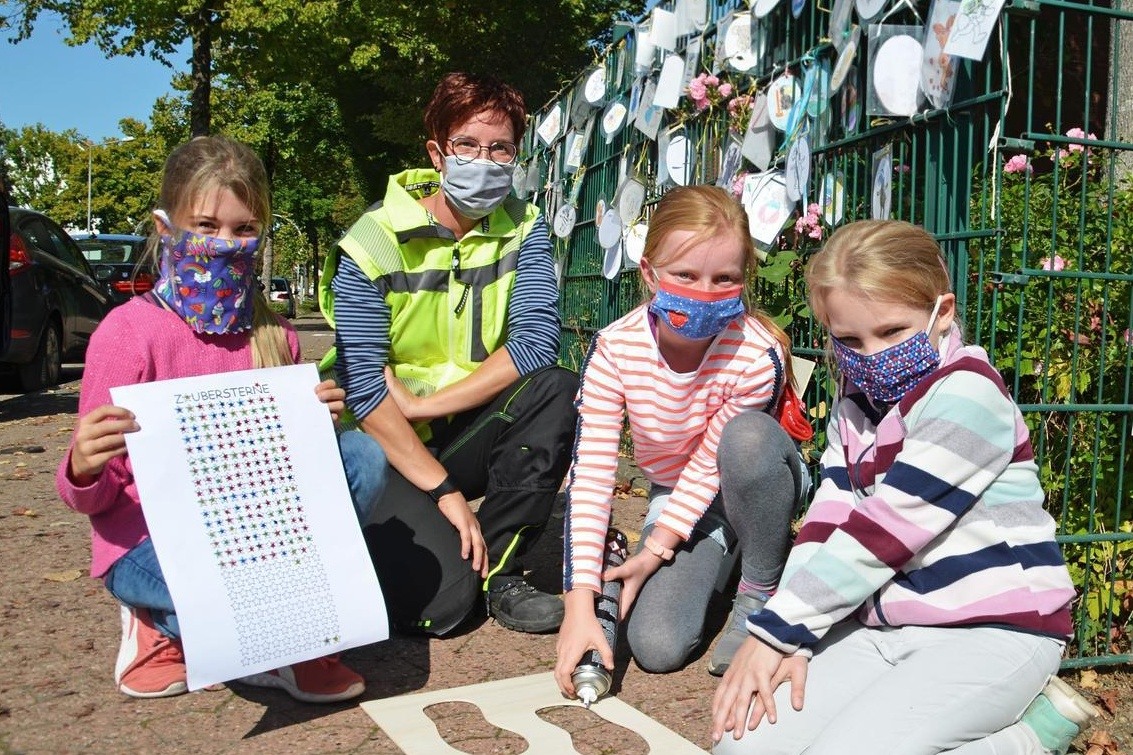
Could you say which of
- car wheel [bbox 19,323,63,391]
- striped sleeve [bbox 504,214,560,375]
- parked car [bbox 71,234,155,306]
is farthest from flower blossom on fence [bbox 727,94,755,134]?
parked car [bbox 71,234,155,306]

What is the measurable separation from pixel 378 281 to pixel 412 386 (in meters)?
0.35

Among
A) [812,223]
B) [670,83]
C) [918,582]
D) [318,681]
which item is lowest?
[318,681]

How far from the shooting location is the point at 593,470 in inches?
108

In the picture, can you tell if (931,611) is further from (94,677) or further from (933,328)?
(94,677)

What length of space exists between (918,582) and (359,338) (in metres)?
1.79

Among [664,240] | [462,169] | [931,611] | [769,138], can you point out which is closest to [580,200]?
[769,138]

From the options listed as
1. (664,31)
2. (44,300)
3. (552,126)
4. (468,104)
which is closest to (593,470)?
(468,104)

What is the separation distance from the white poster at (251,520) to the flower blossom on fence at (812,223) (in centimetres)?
187

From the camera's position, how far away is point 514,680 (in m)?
2.72

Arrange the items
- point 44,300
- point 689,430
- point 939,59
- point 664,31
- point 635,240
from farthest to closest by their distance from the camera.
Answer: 1. point 44,300
2. point 635,240
3. point 664,31
4. point 689,430
5. point 939,59

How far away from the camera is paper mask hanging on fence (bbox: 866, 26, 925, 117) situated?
297 centimetres

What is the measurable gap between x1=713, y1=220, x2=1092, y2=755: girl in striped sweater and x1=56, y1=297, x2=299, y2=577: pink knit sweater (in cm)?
141

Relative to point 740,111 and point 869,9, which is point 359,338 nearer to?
point 869,9

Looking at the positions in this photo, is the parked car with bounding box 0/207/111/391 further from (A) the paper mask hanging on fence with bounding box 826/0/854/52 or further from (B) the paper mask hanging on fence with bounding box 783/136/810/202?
(A) the paper mask hanging on fence with bounding box 826/0/854/52
